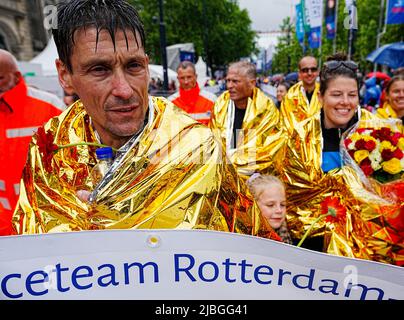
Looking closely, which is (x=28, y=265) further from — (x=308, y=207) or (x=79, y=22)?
(x=308, y=207)

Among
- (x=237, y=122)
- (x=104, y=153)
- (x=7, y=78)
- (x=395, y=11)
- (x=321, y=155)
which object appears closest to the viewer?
(x=104, y=153)

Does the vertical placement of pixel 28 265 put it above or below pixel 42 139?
below

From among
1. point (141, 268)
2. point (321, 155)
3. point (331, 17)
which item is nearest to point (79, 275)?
point (141, 268)

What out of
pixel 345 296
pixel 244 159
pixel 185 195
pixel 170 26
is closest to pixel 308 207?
pixel 244 159

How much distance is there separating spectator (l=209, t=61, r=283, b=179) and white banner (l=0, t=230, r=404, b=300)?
2014 mm

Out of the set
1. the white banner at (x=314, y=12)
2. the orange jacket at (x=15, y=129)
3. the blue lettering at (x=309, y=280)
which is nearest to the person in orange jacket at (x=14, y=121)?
the orange jacket at (x=15, y=129)

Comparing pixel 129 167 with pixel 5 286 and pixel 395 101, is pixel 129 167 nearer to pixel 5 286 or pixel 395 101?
pixel 5 286

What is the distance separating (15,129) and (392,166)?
253 centimetres

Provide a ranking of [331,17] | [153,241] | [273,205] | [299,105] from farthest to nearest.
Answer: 1. [331,17]
2. [299,105]
3. [273,205]
4. [153,241]

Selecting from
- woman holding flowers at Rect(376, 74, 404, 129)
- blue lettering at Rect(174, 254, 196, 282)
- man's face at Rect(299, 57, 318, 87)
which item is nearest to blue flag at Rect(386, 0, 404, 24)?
man's face at Rect(299, 57, 318, 87)

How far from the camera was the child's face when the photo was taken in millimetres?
2271

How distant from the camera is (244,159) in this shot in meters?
3.35

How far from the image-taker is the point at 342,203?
179 cm
